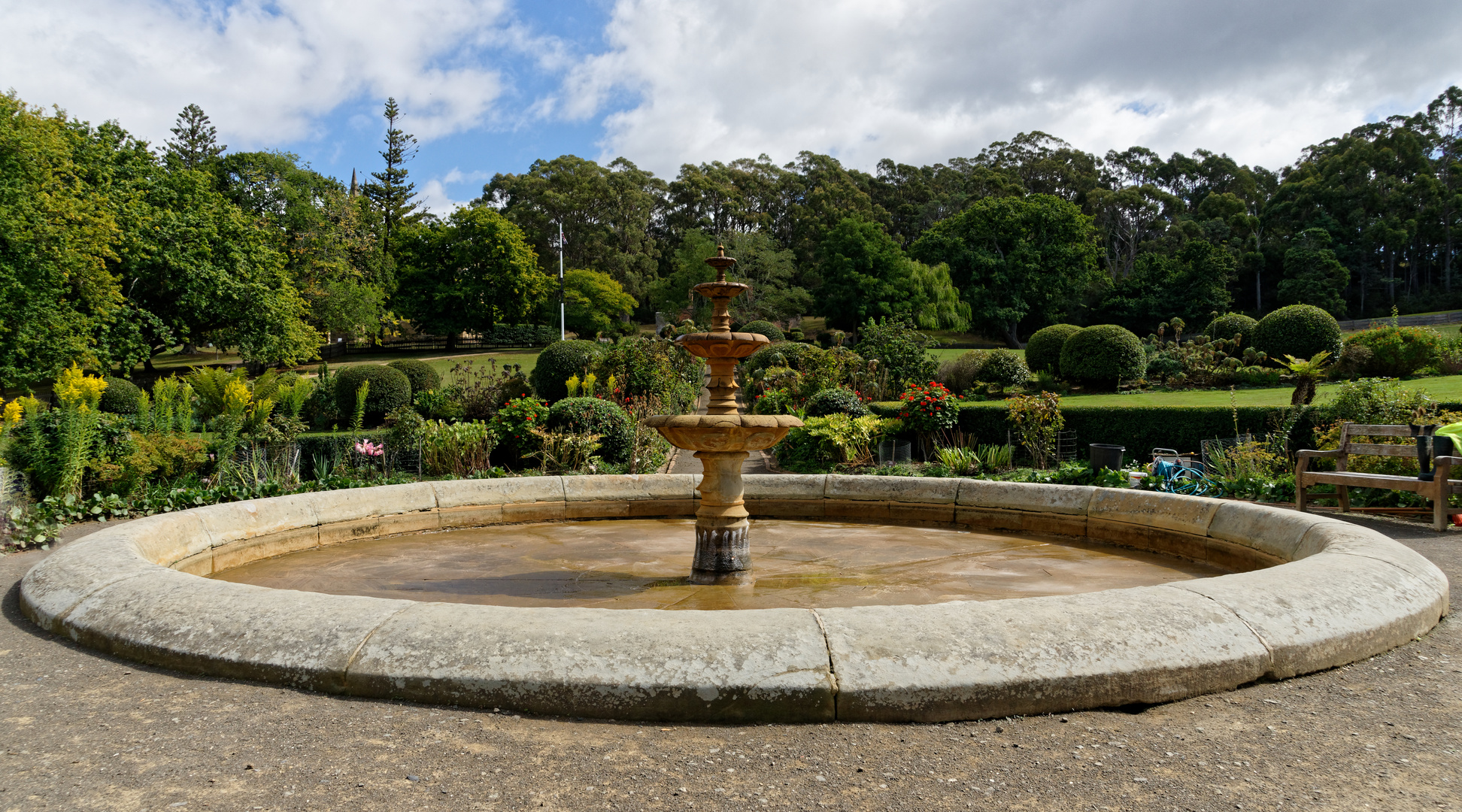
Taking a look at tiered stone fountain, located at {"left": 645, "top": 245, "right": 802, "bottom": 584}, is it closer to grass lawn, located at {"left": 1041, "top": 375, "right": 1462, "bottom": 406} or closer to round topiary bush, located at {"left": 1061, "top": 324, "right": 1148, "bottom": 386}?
grass lawn, located at {"left": 1041, "top": 375, "right": 1462, "bottom": 406}

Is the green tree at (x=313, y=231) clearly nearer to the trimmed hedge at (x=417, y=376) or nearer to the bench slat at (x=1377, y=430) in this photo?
the trimmed hedge at (x=417, y=376)

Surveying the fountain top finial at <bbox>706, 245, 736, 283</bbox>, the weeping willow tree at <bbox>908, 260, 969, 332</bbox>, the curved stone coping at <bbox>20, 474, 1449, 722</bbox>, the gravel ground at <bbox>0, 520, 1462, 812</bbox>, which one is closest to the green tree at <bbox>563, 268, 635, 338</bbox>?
the weeping willow tree at <bbox>908, 260, 969, 332</bbox>

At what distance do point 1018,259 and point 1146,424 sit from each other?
3747cm

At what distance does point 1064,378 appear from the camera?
23.9m

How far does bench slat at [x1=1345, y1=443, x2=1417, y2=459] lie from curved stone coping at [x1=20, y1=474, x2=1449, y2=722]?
3.26m

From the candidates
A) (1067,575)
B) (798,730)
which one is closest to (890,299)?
(1067,575)

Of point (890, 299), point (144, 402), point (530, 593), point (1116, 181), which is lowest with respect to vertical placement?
point (530, 593)

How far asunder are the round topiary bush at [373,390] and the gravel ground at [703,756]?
679 inches

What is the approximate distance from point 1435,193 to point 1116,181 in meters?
22.1

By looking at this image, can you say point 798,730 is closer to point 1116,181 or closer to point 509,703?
point 509,703

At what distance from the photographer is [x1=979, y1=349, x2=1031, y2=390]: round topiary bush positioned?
2272 cm

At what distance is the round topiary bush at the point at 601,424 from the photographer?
1179 cm

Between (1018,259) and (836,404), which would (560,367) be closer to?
(836,404)

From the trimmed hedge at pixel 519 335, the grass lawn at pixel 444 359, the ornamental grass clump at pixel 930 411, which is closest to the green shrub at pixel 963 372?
the ornamental grass clump at pixel 930 411
